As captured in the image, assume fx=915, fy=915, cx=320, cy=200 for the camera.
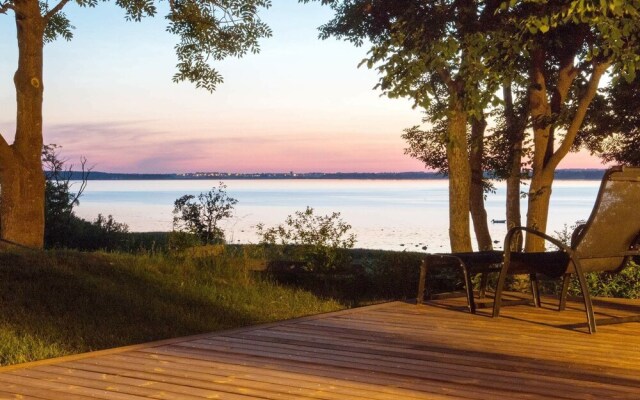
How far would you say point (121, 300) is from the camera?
7727 mm

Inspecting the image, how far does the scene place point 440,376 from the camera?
428 centimetres

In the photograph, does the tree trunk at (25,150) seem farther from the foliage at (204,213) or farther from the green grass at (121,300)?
the foliage at (204,213)

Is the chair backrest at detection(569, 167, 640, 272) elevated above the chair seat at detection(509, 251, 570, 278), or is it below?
above

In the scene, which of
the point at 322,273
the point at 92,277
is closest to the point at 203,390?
the point at 92,277

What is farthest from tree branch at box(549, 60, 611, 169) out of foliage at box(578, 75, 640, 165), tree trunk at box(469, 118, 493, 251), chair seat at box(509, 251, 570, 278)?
chair seat at box(509, 251, 570, 278)

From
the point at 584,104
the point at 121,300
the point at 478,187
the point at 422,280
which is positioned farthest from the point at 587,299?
the point at 478,187

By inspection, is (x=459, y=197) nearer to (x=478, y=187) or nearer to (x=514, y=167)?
(x=478, y=187)

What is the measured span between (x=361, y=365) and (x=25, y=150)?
703 centimetres

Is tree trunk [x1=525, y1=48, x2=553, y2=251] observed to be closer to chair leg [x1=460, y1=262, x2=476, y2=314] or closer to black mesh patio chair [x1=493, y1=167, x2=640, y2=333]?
chair leg [x1=460, y1=262, x2=476, y2=314]

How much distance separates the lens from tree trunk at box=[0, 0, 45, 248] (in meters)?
10.4

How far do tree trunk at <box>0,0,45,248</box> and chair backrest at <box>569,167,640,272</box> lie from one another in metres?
6.67

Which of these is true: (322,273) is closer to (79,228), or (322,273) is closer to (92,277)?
(92,277)

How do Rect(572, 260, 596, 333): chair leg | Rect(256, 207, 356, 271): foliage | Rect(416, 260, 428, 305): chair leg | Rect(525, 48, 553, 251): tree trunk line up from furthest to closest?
Rect(525, 48, 553, 251): tree trunk, Rect(256, 207, 356, 271): foliage, Rect(416, 260, 428, 305): chair leg, Rect(572, 260, 596, 333): chair leg

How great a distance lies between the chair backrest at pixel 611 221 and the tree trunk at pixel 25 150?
6674mm
